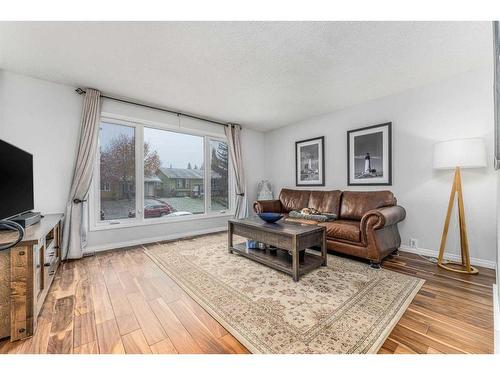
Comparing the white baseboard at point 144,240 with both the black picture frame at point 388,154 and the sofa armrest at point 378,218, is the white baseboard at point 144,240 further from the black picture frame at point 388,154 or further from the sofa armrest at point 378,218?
the sofa armrest at point 378,218

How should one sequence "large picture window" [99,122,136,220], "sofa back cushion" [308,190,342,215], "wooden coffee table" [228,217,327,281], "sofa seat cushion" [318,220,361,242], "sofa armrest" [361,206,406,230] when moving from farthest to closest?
1. "sofa back cushion" [308,190,342,215]
2. "large picture window" [99,122,136,220]
3. "sofa seat cushion" [318,220,361,242]
4. "sofa armrest" [361,206,406,230]
5. "wooden coffee table" [228,217,327,281]

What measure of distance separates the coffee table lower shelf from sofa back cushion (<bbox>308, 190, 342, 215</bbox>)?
1.14m

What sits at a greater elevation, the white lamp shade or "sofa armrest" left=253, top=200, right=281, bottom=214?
the white lamp shade

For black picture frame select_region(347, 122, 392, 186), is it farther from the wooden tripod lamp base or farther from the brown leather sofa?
the wooden tripod lamp base

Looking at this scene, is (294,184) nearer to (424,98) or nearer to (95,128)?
(424,98)

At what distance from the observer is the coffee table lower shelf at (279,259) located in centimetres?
223

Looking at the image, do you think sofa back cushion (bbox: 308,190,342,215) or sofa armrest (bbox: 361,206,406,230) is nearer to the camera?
sofa armrest (bbox: 361,206,406,230)

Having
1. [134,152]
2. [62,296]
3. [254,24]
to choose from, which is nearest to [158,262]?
[62,296]

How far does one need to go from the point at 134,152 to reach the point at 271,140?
2.98 meters

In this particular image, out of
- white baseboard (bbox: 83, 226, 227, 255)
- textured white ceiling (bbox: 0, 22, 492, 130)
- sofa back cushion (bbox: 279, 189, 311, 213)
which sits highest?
textured white ceiling (bbox: 0, 22, 492, 130)

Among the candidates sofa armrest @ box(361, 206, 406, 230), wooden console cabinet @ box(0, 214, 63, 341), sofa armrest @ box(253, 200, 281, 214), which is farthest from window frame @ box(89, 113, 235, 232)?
sofa armrest @ box(361, 206, 406, 230)

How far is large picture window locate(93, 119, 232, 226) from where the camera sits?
3.26m
